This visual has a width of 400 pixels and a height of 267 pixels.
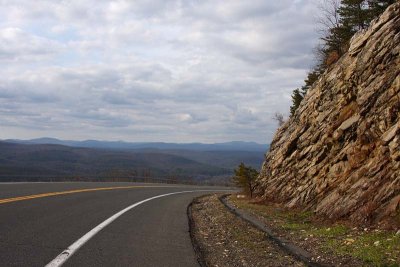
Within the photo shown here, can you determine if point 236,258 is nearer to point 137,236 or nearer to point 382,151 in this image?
point 137,236

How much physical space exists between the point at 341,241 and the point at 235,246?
2340mm

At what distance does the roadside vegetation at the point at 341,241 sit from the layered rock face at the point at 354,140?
23.4 inches

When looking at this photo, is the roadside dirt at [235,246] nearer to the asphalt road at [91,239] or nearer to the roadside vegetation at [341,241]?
the asphalt road at [91,239]

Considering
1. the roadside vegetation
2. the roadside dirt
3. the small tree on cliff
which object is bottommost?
the roadside dirt

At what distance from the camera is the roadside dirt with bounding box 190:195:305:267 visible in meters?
8.00

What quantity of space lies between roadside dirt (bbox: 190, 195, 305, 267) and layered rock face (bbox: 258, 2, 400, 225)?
2857 millimetres

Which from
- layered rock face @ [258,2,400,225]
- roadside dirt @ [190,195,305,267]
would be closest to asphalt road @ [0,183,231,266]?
roadside dirt @ [190,195,305,267]

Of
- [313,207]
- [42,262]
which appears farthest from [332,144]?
[42,262]

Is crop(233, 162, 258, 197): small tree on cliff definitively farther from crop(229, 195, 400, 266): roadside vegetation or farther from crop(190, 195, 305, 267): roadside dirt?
crop(190, 195, 305, 267): roadside dirt

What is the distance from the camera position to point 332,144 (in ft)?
52.5

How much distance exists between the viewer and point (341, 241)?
9.60 meters

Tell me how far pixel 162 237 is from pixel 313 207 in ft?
21.9

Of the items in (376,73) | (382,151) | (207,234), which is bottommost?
(207,234)

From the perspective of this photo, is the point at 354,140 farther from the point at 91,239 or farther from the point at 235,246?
the point at 91,239
